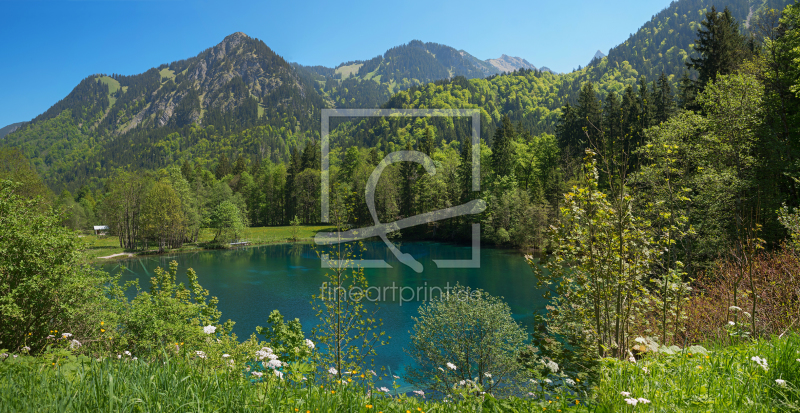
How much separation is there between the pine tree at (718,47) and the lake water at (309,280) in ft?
69.0

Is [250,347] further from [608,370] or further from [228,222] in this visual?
[228,222]

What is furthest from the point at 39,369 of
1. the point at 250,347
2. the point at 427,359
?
the point at 427,359

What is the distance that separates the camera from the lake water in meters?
21.8

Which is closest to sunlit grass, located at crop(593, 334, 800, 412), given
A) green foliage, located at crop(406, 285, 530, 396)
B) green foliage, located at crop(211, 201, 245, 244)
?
green foliage, located at crop(406, 285, 530, 396)

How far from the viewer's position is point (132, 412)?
2.47 metres

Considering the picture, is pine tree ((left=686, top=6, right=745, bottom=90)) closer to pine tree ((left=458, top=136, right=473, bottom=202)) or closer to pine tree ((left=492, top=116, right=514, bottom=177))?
pine tree ((left=492, top=116, right=514, bottom=177))

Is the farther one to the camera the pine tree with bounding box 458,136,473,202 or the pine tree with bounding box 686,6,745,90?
the pine tree with bounding box 458,136,473,202

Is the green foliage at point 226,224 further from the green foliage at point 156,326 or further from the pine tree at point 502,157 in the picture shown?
the green foliage at point 156,326

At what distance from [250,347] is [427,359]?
8.38m

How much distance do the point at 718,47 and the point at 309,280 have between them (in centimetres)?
3785

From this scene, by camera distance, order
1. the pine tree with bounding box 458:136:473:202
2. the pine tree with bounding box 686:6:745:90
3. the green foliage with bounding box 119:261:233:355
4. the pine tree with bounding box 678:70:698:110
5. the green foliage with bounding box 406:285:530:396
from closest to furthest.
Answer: the green foliage with bounding box 119:261:233:355, the green foliage with bounding box 406:285:530:396, the pine tree with bounding box 686:6:745:90, the pine tree with bounding box 678:70:698:110, the pine tree with bounding box 458:136:473:202

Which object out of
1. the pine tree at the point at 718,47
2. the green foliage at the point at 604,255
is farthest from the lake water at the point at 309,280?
the pine tree at the point at 718,47

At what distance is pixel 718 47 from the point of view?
2811 cm

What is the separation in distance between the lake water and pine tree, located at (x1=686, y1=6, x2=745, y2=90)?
21.0m
